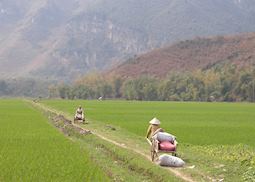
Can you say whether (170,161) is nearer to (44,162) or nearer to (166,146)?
(166,146)

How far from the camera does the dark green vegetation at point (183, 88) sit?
101m

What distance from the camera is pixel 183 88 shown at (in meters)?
114

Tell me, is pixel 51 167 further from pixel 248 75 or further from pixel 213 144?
pixel 248 75

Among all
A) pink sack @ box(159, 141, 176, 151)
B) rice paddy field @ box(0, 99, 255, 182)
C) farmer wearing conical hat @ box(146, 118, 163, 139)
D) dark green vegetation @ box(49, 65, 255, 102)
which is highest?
dark green vegetation @ box(49, 65, 255, 102)

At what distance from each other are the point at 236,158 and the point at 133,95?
106932mm

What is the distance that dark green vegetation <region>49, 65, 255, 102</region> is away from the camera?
332ft

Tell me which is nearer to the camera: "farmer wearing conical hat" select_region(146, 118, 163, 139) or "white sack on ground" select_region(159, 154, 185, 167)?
"white sack on ground" select_region(159, 154, 185, 167)

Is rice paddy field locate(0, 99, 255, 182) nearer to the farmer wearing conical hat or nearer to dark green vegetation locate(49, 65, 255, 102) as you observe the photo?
the farmer wearing conical hat

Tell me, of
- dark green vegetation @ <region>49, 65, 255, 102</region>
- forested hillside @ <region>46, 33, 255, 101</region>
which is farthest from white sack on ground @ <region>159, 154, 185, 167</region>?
forested hillside @ <region>46, 33, 255, 101</region>

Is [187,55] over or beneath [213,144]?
over

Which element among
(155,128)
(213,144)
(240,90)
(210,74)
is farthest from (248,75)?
(155,128)

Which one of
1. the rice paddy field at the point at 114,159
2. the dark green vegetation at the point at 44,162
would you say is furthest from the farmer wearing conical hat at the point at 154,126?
the dark green vegetation at the point at 44,162

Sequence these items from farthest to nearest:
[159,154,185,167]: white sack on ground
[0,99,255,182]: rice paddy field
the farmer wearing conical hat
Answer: the farmer wearing conical hat < [159,154,185,167]: white sack on ground < [0,99,255,182]: rice paddy field

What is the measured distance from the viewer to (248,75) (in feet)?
328
